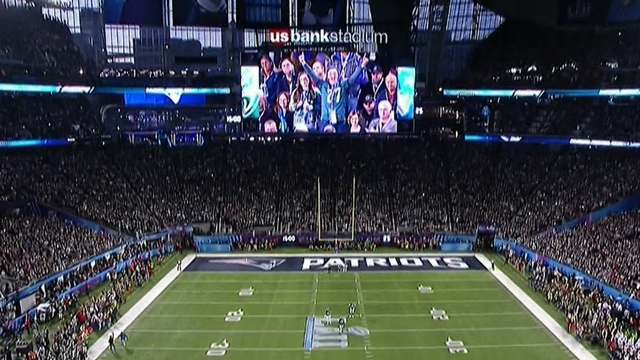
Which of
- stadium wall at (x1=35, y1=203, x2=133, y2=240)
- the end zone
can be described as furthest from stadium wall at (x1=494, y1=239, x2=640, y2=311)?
stadium wall at (x1=35, y1=203, x2=133, y2=240)

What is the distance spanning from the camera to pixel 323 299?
29.8 meters

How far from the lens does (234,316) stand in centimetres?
2753

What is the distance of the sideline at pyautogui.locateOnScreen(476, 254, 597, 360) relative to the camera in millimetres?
22975

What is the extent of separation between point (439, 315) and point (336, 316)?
4.65 meters

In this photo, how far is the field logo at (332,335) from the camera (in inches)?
938

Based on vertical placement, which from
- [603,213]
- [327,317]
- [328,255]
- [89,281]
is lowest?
[328,255]

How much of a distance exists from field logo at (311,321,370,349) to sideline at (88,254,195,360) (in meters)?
8.18

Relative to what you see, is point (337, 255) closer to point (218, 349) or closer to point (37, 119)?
point (218, 349)

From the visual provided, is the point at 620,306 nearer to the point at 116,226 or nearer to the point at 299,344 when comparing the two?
the point at 299,344

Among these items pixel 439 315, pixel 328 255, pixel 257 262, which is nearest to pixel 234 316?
pixel 439 315

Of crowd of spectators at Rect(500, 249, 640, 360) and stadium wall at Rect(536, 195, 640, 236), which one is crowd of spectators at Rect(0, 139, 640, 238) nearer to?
stadium wall at Rect(536, 195, 640, 236)

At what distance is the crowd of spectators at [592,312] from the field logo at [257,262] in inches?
580

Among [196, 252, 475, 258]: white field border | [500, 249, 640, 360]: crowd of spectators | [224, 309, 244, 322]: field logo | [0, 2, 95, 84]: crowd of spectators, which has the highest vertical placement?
[0, 2, 95, 84]: crowd of spectators

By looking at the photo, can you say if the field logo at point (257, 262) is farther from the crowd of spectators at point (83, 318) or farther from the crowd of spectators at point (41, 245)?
the crowd of spectators at point (41, 245)
